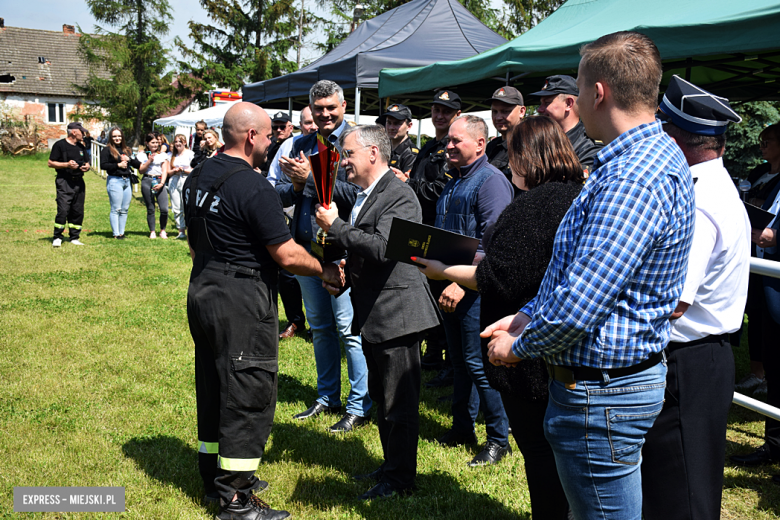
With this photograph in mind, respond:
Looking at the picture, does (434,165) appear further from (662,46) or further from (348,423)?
(348,423)

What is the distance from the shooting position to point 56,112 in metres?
47.6

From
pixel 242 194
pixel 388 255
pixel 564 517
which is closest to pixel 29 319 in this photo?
pixel 242 194

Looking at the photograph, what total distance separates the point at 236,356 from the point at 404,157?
3.85 m

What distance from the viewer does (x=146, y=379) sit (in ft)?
17.1

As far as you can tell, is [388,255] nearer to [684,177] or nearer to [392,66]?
[684,177]

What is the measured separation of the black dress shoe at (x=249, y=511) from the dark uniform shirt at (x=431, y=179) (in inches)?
114

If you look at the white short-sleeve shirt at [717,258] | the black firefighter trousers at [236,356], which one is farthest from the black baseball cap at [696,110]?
the black firefighter trousers at [236,356]

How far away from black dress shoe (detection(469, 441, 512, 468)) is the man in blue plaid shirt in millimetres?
1993

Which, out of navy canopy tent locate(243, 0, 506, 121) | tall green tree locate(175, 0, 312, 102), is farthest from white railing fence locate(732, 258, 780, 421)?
tall green tree locate(175, 0, 312, 102)

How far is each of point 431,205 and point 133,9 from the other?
140 ft

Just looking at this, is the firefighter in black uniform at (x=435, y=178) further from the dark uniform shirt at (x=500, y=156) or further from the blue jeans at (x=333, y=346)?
the blue jeans at (x=333, y=346)

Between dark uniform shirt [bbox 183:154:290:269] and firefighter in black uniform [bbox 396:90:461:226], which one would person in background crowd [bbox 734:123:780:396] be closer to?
firefighter in black uniform [bbox 396:90:461:226]

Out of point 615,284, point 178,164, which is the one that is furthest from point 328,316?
point 178,164

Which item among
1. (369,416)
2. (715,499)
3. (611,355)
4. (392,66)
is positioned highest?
(392,66)
